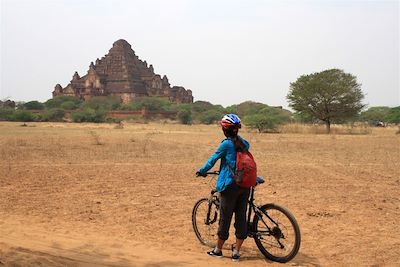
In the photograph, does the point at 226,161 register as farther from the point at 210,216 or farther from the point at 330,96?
the point at 330,96

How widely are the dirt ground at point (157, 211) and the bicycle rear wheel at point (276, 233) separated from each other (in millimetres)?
172

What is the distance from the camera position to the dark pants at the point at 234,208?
15.7 feet

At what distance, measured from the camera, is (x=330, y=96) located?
130 feet

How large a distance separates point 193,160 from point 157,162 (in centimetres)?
150

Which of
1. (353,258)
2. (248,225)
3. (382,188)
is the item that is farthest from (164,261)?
(382,188)

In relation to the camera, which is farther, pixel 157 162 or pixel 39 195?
pixel 157 162

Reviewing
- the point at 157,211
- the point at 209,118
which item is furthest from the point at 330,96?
the point at 157,211

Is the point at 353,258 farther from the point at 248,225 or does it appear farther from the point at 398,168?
the point at 398,168

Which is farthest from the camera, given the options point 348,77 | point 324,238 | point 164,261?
point 348,77

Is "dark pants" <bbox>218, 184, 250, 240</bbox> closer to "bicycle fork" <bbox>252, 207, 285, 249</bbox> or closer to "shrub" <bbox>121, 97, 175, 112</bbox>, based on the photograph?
"bicycle fork" <bbox>252, 207, 285, 249</bbox>

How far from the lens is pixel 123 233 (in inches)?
232

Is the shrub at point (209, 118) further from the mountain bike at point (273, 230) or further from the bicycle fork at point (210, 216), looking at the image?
the mountain bike at point (273, 230)

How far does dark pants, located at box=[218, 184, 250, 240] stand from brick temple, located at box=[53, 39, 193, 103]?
88.3 m

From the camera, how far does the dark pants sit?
4.79 metres
